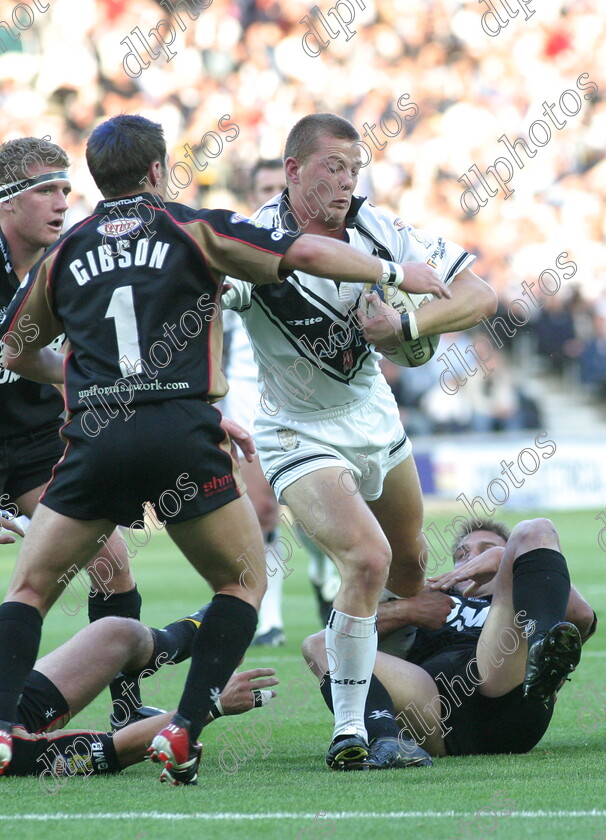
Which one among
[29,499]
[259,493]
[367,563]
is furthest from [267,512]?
[367,563]

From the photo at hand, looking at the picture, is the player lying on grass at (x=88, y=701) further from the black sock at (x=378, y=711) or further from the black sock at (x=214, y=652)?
the black sock at (x=378, y=711)

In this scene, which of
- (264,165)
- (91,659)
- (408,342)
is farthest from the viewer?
(264,165)

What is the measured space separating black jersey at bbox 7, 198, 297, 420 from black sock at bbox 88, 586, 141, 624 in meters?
1.43

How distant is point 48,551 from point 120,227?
103 centimetres

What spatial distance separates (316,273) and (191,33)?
18.7 m

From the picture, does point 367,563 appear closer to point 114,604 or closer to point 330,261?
point 330,261

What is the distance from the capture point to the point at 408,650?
A: 493 centimetres

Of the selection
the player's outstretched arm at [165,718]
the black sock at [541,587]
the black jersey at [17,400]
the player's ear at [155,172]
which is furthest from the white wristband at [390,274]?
the black jersey at [17,400]

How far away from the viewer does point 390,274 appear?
12.9 feet

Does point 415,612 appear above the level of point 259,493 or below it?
below

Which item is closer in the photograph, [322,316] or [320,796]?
[320,796]

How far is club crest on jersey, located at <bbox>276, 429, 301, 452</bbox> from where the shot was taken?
478 centimetres

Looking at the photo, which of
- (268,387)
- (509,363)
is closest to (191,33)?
(509,363)

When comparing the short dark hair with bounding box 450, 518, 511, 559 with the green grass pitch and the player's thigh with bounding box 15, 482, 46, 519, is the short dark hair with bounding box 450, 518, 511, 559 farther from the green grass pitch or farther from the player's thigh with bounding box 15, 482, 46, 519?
the player's thigh with bounding box 15, 482, 46, 519
